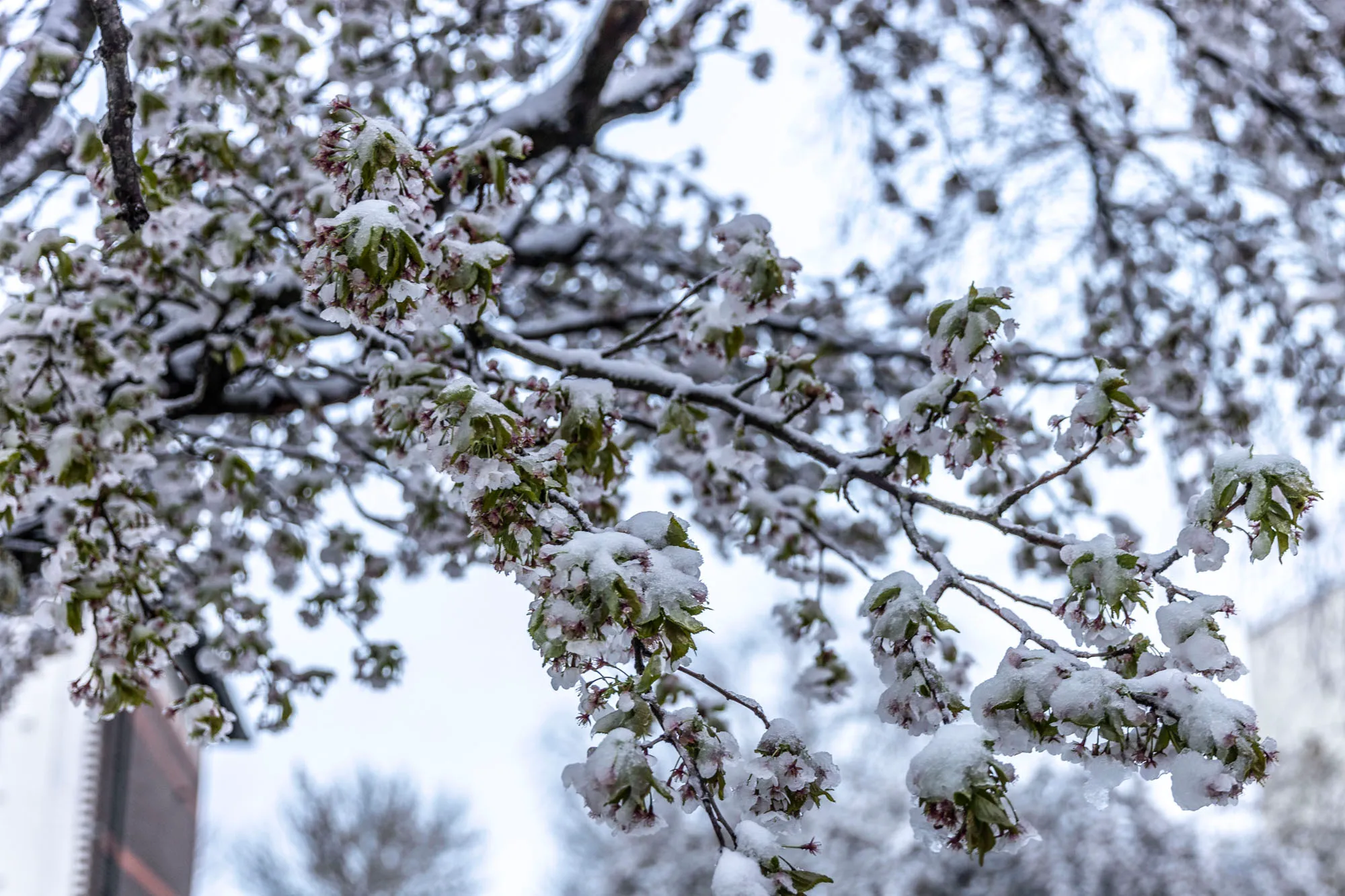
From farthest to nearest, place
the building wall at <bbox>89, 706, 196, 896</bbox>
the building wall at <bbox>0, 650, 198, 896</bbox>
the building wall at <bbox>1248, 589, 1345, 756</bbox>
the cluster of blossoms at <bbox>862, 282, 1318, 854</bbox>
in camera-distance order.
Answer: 1. the building wall at <bbox>1248, 589, 1345, 756</bbox>
2. the building wall at <bbox>89, 706, 196, 896</bbox>
3. the building wall at <bbox>0, 650, 198, 896</bbox>
4. the cluster of blossoms at <bbox>862, 282, 1318, 854</bbox>

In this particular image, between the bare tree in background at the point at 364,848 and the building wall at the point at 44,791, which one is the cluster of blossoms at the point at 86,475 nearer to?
the building wall at the point at 44,791

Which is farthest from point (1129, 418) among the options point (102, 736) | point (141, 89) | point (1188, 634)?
point (102, 736)

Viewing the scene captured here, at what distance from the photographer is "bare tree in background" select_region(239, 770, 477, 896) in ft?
76.8

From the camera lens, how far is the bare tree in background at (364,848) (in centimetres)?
2341

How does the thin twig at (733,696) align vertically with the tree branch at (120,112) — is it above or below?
below

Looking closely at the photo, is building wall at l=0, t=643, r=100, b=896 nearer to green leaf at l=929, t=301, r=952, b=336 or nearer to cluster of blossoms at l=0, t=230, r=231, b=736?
cluster of blossoms at l=0, t=230, r=231, b=736

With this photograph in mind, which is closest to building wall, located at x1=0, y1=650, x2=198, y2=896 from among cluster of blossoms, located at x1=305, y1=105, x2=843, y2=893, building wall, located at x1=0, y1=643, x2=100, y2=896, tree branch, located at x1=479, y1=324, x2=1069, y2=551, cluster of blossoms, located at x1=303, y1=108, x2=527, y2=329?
building wall, located at x1=0, y1=643, x2=100, y2=896

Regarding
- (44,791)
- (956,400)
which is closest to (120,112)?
(956,400)

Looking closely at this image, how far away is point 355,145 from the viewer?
76.7 inches

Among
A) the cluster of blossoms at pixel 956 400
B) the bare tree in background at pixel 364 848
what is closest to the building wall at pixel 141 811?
the bare tree in background at pixel 364 848

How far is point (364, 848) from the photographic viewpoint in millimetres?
23969

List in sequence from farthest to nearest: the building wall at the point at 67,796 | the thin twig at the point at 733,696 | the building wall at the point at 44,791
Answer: the building wall at the point at 67,796 → the building wall at the point at 44,791 → the thin twig at the point at 733,696

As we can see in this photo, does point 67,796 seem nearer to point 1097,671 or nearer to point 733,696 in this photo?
point 733,696

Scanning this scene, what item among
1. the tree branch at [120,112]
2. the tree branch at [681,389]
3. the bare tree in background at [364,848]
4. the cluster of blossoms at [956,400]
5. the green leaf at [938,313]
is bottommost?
the cluster of blossoms at [956,400]
